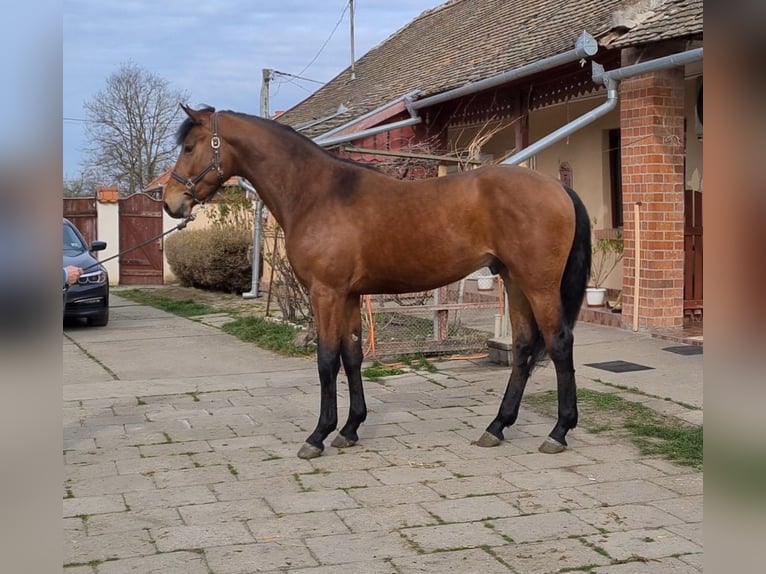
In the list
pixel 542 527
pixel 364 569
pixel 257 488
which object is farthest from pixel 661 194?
pixel 364 569

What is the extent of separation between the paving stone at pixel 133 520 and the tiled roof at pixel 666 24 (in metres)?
6.63

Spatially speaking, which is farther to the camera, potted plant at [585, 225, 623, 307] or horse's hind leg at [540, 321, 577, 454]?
potted plant at [585, 225, 623, 307]

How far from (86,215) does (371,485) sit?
19165mm

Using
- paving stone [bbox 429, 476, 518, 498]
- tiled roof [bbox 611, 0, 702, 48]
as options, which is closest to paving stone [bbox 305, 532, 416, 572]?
paving stone [bbox 429, 476, 518, 498]

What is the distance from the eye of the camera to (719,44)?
0.84 metres

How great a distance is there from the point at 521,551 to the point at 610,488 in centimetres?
108

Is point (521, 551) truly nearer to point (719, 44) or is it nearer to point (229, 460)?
point (229, 460)

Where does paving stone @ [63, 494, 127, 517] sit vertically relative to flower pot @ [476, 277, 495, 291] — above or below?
below

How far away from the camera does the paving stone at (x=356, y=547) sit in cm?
360

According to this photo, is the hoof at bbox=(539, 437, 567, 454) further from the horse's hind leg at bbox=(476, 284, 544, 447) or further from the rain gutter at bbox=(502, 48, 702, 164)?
the rain gutter at bbox=(502, 48, 702, 164)

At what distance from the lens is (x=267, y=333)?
10.8 m

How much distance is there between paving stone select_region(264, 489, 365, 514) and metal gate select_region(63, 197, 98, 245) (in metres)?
18.9

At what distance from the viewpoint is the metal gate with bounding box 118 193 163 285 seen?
21891 mm

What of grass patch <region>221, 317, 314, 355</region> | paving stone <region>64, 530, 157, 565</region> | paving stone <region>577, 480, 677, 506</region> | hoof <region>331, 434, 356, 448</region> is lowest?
paving stone <region>64, 530, 157, 565</region>
